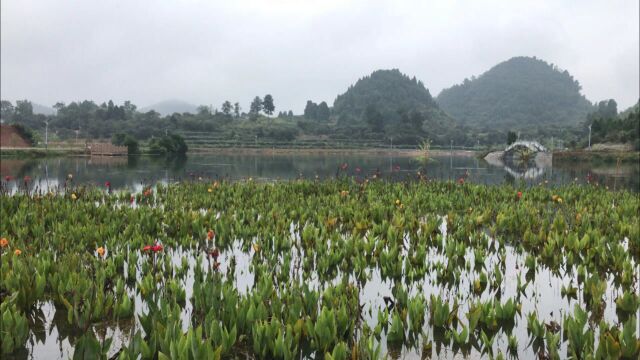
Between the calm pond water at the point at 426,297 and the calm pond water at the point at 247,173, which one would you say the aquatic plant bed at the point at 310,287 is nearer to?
the calm pond water at the point at 426,297

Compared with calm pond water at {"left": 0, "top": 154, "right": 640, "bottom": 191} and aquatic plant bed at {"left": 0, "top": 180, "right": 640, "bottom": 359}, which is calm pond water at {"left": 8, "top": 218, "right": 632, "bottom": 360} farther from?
calm pond water at {"left": 0, "top": 154, "right": 640, "bottom": 191}

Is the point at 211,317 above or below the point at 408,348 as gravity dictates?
above

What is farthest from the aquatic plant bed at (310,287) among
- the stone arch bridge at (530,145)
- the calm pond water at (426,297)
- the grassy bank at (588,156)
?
the stone arch bridge at (530,145)

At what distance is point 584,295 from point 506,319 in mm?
1747

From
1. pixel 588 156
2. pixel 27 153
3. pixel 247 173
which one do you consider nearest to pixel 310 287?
pixel 247 173

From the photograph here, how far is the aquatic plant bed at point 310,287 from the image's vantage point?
16.3ft

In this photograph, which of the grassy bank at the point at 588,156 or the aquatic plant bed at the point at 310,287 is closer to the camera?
the aquatic plant bed at the point at 310,287

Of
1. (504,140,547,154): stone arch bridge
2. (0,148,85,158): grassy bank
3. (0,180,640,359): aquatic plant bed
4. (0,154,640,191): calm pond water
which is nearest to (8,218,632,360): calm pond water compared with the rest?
(0,180,640,359): aquatic plant bed

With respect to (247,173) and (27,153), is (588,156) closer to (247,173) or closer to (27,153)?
(247,173)

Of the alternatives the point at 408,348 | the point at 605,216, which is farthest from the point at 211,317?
the point at 605,216

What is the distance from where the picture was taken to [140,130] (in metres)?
124

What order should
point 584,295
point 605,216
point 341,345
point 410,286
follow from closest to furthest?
1. point 341,345
2. point 584,295
3. point 410,286
4. point 605,216

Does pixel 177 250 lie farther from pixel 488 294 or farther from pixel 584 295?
pixel 584 295

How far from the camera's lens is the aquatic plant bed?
4.96 meters
